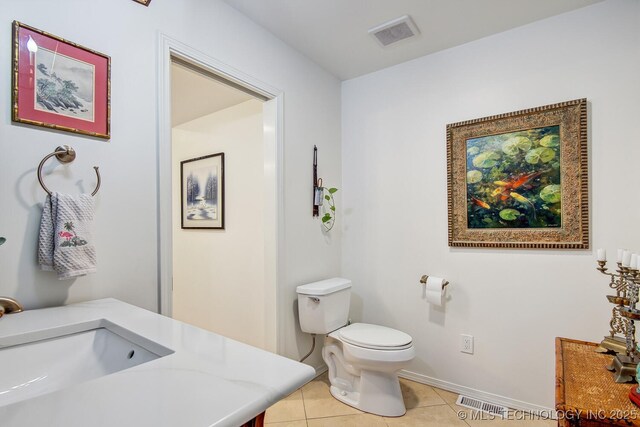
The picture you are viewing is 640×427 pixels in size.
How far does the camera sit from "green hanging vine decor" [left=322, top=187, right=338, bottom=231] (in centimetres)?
256

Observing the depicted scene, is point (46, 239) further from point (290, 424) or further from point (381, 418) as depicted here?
point (381, 418)

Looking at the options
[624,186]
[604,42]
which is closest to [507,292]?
[624,186]

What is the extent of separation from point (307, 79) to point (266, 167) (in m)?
0.77

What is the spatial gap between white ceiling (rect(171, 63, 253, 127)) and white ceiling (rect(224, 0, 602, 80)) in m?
0.57

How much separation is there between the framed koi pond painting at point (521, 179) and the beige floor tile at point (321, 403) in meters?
1.29

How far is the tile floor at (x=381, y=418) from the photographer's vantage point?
1.85 meters

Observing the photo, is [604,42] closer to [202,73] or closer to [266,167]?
[266,167]

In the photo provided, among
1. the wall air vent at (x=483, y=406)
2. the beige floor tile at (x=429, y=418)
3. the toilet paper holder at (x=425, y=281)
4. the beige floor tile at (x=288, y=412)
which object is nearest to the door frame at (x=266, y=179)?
the beige floor tile at (x=288, y=412)

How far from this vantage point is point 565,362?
4.08ft

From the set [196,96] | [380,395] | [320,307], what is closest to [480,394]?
[380,395]

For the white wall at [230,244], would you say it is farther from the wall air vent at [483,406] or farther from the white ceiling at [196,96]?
the wall air vent at [483,406]

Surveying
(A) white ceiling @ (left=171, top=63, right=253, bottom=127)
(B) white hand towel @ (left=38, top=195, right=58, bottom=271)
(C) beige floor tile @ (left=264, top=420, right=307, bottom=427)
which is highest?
(A) white ceiling @ (left=171, top=63, right=253, bottom=127)

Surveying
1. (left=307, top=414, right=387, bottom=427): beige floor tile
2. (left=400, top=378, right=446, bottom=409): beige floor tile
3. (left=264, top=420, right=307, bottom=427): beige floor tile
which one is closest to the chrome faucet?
(left=264, top=420, right=307, bottom=427): beige floor tile

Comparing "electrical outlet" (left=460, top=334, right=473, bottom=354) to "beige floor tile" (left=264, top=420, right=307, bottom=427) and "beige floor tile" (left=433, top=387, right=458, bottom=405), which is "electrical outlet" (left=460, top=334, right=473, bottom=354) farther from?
"beige floor tile" (left=264, top=420, right=307, bottom=427)
